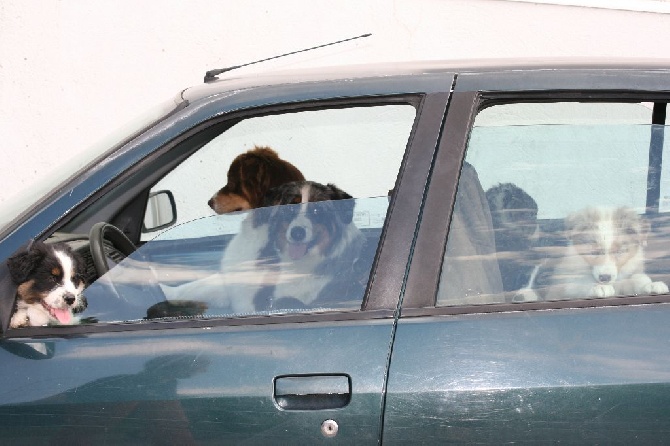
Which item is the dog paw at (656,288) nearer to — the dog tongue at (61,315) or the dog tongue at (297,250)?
the dog tongue at (297,250)

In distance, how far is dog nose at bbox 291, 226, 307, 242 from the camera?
280 cm

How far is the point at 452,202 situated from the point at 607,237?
45 centimetres

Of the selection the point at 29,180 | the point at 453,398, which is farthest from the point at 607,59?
the point at 29,180

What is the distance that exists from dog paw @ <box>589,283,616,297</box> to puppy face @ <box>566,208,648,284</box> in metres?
0.05

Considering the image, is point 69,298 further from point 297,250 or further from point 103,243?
point 297,250

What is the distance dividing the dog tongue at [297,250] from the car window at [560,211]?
0.40m

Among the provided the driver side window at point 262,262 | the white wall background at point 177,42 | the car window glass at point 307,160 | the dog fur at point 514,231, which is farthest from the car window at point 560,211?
the white wall background at point 177,42

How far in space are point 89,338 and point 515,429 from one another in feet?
3.60

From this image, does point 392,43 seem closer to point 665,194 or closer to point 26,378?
point 665,194

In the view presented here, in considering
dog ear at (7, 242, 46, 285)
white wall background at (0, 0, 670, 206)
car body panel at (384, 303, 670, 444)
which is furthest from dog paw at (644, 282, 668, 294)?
white wall background at (0, 0, 670, 206)

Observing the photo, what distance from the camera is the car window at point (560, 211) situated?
265cm

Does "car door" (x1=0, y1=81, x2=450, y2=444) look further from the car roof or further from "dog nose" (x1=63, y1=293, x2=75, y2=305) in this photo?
the car roof

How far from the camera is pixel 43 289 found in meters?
2.80

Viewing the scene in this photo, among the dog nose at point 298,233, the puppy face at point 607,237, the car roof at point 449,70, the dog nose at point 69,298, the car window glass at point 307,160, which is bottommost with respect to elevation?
the dog nose at point 69,298
